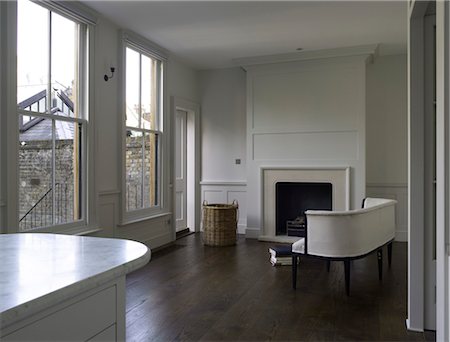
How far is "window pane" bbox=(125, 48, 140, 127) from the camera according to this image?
4.86 meters

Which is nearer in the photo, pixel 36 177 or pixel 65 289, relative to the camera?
pixel 65 289

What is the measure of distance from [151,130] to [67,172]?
5.37 feet

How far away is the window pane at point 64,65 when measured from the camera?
3742 mm

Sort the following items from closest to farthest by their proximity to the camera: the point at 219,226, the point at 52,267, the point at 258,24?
the point at 52,267 → the point at 258,24 → the point at 219,226

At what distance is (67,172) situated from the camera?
3.92 meters

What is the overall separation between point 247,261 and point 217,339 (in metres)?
2.10

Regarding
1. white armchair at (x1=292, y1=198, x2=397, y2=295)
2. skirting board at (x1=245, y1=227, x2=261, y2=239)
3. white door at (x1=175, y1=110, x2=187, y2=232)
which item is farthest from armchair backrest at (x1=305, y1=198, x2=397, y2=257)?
white door at (x1=175, y1=110, x2=187, y2=232)

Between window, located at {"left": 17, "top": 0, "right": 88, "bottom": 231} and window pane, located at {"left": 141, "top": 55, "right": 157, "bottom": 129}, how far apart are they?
47.3 inches

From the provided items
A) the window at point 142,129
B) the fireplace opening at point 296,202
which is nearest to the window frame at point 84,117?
the window at point 142,129

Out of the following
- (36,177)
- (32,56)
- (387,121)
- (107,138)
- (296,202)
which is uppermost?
(32,56)

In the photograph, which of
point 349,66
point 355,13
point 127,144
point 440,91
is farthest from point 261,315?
point 349,66

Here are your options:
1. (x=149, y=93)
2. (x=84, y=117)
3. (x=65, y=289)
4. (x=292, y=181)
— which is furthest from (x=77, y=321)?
(x=292, y=181)

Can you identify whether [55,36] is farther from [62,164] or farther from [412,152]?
[412,152]

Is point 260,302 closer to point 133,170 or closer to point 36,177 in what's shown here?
point 36,177
